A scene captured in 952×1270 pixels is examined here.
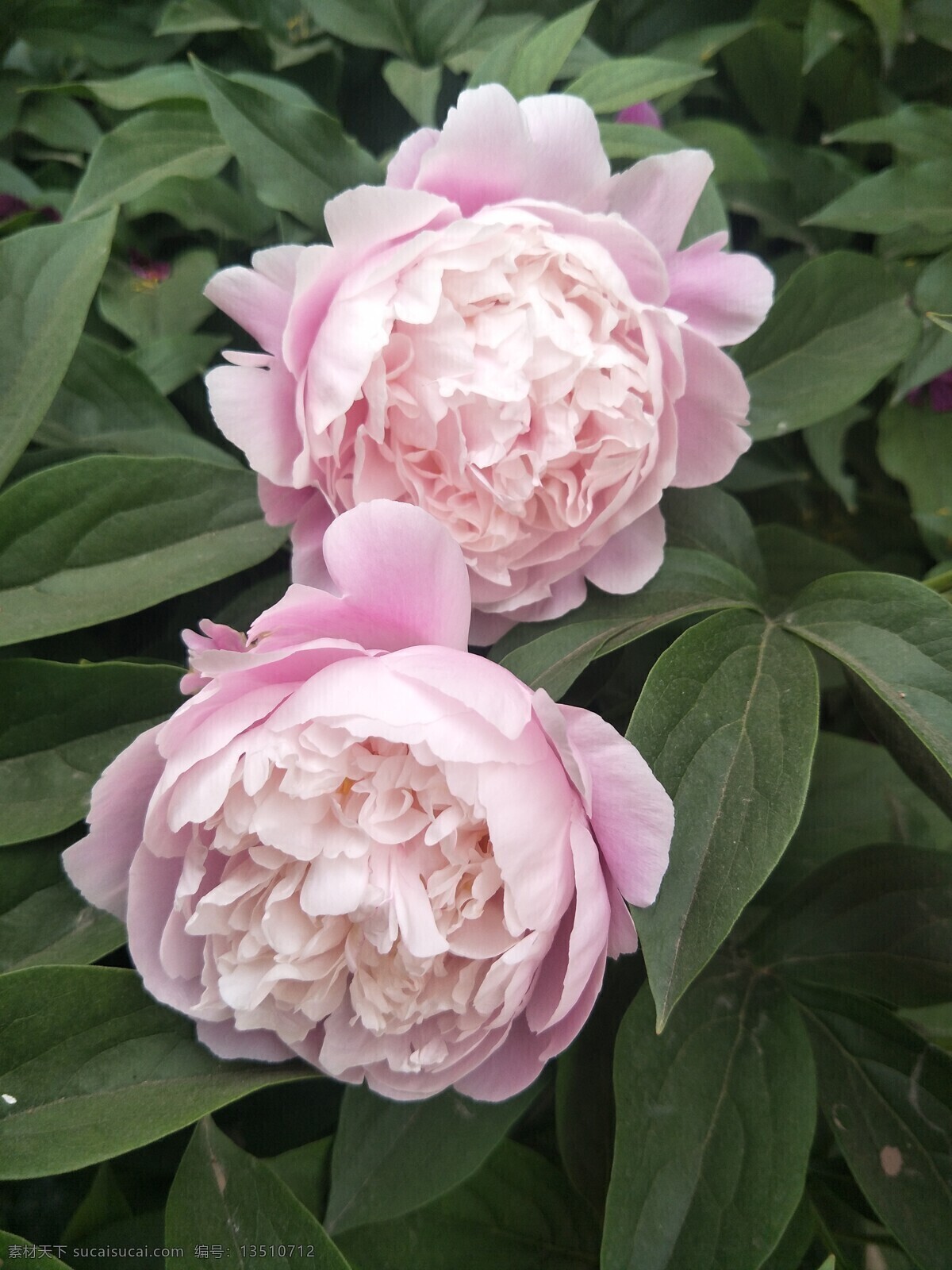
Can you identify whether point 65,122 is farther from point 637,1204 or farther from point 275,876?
point 637,1204

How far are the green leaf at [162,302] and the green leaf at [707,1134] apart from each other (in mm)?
439

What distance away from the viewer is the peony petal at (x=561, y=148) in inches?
15.3

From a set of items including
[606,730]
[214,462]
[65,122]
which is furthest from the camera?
[65,122]

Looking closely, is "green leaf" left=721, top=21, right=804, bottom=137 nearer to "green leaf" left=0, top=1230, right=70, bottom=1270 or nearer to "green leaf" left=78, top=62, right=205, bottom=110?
"green leaf" left=78, top=62, right=205, bottom=110

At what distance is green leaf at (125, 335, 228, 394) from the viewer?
533 millimetres

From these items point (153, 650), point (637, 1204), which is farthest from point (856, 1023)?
point (153, 650)

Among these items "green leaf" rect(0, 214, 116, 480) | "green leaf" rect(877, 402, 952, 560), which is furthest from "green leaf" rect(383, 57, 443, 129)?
"green leaf" rect(877, 402, 952, 560)

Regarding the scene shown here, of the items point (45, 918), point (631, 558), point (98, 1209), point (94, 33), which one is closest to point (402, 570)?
point (631, 558)

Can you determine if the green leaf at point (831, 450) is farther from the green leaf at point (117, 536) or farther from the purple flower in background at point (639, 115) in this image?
the green leaf at point (117, 536)

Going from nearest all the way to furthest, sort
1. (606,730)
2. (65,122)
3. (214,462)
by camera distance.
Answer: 1. (606,730)
2. (214,462)
3. (65,122)

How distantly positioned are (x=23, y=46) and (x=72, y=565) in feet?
1.63

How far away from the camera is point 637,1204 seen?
0.38 metres

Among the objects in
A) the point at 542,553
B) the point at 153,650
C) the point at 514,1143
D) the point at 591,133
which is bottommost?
the point at 514,1143

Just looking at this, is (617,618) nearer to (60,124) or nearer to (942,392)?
(942,392)
